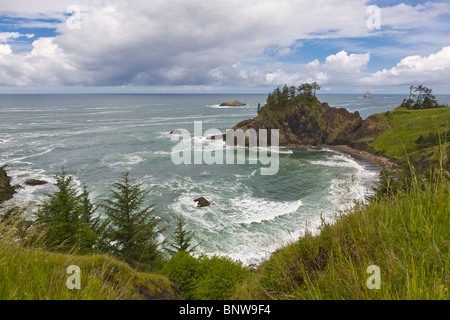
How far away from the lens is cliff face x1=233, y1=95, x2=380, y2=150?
80.0 meters

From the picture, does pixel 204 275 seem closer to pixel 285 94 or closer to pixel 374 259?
pixel 374 259

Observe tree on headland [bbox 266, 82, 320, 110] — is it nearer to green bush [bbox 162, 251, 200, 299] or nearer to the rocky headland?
the rocky headland

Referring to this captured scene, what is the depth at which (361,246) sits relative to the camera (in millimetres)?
3916

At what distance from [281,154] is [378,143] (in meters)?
29.2

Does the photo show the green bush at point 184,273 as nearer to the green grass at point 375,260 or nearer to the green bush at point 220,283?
the green bush at point 220,283

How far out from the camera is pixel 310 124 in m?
82.8

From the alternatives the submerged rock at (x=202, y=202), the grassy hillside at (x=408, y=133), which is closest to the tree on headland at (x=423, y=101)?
the grassy hillside at (x=408, y=133)

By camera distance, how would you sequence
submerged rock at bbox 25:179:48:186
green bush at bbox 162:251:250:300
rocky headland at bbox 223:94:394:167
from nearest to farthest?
1. green bush at bbox 162:251:250:300
2. submerged rock at bbox 25:179:48:186
3. rocky headland at bbox 223:94:394:167

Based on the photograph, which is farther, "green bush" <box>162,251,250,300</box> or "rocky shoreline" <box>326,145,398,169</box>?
"rocky shoreline" <box>326,145,398,169</box>

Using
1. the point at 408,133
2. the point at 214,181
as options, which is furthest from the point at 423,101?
the point at 214,181

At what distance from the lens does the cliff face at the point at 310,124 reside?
8000 cm

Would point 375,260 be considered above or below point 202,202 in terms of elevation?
above

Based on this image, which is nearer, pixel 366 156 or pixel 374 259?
pixel 374 259

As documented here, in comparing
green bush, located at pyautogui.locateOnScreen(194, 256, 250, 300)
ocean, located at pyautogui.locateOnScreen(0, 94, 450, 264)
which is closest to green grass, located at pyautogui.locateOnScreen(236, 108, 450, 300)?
green bush, located at pyautogui.locateOnScreen(194, 256, 250, 300)
